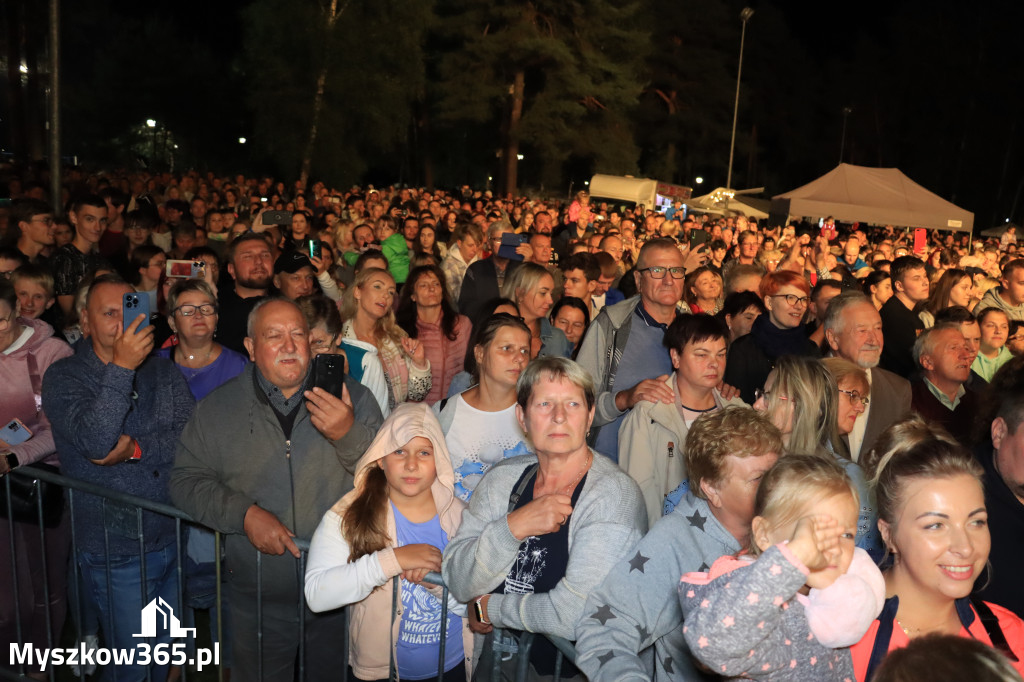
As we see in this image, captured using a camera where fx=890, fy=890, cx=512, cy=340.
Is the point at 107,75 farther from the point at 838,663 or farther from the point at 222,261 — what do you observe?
the point at 838,663

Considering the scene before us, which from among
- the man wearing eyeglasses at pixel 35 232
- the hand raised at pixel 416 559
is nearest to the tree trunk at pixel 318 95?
the man wearing eyeglasses at pixel 35 232

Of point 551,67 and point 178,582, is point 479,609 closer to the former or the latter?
point 178,582

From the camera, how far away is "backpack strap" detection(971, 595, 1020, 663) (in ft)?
8.27

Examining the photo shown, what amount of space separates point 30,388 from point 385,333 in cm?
196

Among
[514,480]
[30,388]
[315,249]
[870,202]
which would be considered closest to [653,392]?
[514,480]

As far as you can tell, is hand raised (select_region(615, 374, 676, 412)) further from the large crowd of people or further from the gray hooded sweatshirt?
the gray hooded sweatshirt

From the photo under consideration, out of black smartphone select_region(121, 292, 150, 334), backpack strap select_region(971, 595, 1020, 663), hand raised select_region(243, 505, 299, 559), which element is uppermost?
black smartphone select_region(121, 292, 150, 334)

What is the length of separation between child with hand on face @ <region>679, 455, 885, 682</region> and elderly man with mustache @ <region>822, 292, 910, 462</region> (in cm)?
242

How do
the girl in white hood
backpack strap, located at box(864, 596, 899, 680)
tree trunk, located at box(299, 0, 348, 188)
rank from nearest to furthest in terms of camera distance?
backpack strap, located at box(864, 596, 899, 680) → the girl in white hood → tree trunk, located at box(299, 0, 348, 188)

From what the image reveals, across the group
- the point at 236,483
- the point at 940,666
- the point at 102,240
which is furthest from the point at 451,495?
the point at 102,240

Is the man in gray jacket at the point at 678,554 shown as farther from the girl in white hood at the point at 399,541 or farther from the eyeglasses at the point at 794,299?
the eyeglasses at the point at 794,299

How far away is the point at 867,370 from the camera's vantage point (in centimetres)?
478

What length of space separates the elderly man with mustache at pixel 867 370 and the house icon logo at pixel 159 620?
337 cm

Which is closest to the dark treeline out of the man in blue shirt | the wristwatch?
the man in blue shirt
